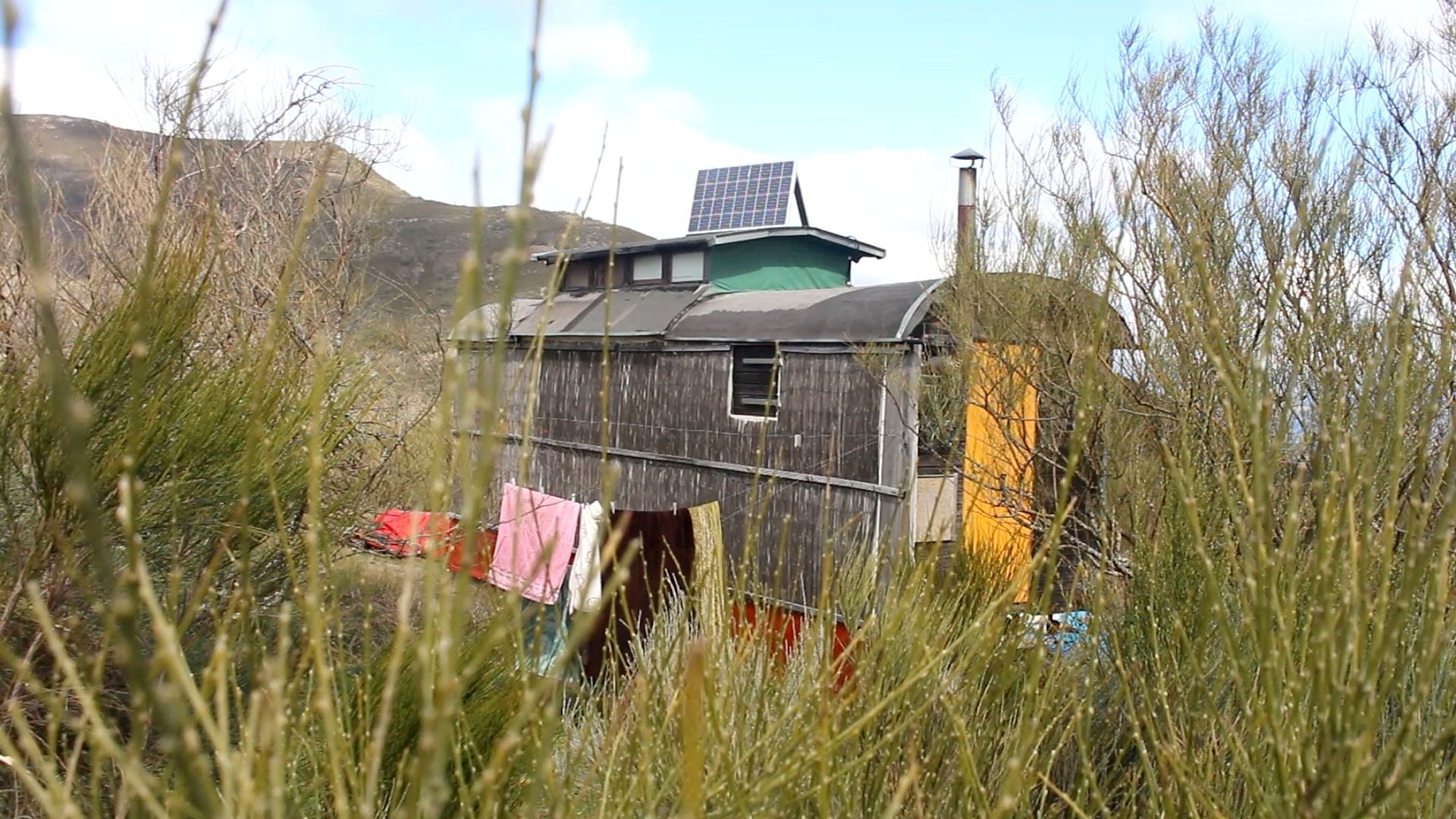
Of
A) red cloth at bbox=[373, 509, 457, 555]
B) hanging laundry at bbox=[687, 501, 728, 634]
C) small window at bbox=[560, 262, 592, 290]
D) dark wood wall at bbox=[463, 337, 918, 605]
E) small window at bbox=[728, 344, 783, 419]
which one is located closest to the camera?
red cloth at bbox=[373, 509, 457, 555]

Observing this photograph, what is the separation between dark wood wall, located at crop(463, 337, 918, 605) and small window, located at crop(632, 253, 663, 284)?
1.44 metres

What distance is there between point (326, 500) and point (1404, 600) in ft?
15.7

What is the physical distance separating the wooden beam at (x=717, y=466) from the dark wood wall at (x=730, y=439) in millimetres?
27

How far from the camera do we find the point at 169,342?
3.62 m

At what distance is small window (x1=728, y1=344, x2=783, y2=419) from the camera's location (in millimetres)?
10734

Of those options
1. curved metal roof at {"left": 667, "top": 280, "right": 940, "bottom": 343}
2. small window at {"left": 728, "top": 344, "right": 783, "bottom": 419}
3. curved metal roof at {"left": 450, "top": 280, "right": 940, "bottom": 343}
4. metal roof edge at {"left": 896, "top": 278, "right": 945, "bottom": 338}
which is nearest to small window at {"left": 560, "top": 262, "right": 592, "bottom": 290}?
curved metal roof at {"left": 450, "top": 280, "right": 940, "bottom": 343}

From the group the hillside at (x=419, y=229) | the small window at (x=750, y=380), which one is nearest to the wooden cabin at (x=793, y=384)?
the small window at (x=750, y=380)

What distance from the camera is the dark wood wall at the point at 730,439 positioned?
9.55 metres

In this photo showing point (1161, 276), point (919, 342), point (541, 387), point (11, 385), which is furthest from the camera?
point (541, 387)

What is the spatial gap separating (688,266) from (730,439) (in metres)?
3.20

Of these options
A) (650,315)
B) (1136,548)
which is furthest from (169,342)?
(650,315)

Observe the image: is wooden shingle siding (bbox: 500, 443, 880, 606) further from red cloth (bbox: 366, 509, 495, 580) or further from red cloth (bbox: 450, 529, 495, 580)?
red cloth (bbox: 450, 529, 495, 580)

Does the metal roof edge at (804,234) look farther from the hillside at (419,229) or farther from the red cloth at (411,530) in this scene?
the hillside at (419,229)

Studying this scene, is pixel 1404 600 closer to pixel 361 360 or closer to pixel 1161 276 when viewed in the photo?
pixel 361 360
